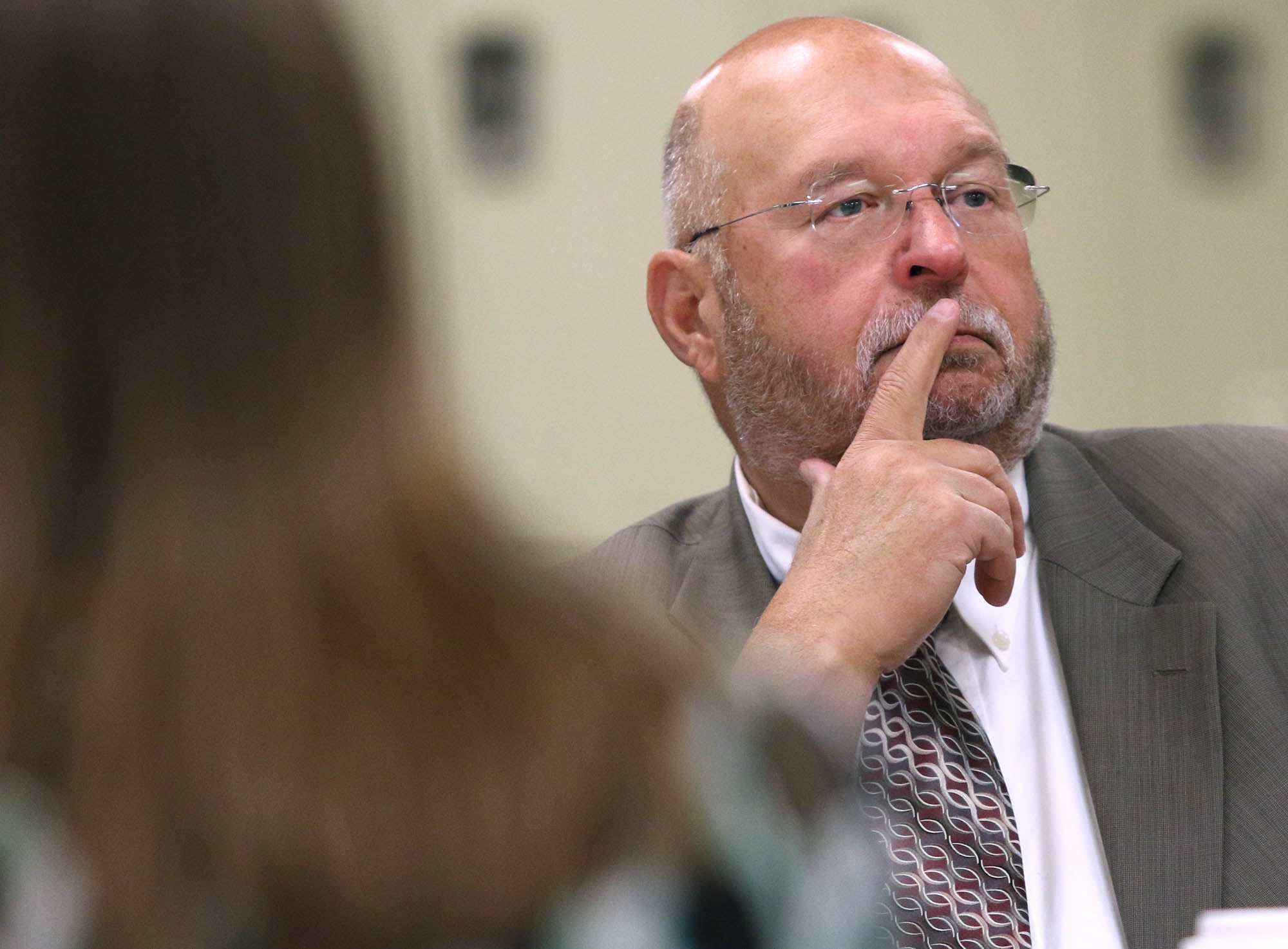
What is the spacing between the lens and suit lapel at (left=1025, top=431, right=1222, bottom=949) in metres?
1.40

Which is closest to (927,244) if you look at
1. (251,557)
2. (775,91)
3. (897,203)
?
(897,203)

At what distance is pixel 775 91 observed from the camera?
1.82m

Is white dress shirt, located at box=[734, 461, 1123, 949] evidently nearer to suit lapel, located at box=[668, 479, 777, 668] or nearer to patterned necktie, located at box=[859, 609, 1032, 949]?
patterned necktie, located at box=[859, 609, 1032, 949]

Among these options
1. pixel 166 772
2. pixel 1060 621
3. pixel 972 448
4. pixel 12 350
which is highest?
pixel 12 350

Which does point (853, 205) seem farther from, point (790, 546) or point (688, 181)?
point (790, 546)

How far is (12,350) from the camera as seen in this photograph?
1.96ft

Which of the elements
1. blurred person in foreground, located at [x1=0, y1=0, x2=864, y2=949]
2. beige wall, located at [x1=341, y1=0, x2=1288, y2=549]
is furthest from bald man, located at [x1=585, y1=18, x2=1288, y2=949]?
beige wall, located at [x1=341, y1=0, x2=1288, y2=549]

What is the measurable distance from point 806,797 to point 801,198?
4.14 ft

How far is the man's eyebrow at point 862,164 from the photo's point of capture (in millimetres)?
1734

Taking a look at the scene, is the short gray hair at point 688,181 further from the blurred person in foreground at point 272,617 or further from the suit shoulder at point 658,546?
the blurred person in foreground at point 272,617

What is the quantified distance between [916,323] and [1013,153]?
255 cm

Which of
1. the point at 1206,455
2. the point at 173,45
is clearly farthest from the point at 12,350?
the point at 1206,455

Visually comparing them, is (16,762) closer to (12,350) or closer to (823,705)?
(12,350)

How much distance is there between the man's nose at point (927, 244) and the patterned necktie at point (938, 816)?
485 millimetres
